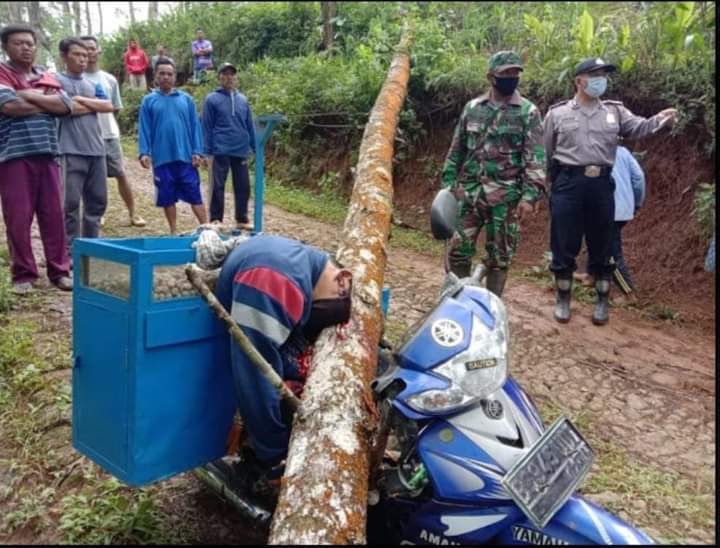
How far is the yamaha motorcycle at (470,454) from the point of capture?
2.01 m

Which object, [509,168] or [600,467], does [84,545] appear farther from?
[509,168]

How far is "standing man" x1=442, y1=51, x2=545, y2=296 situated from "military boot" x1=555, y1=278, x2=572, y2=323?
0.75 m

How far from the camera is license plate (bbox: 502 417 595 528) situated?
1.95 meters

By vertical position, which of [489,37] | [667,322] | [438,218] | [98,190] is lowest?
[667,322]

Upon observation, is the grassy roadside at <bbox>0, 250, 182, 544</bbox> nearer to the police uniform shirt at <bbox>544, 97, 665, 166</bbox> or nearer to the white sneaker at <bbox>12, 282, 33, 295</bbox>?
the white sneaker at <bbox>12, 282, 33, 295</bbox>

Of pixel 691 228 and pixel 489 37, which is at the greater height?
pixel 489 37

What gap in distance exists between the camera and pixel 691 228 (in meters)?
6.59

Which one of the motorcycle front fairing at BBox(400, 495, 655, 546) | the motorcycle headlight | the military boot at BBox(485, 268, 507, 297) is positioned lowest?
the military boot at BBox(485, 268, 507, 297)

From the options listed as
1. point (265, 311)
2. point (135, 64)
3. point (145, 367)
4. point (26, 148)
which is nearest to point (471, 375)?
point (265, 311)

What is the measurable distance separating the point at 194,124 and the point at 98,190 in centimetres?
126

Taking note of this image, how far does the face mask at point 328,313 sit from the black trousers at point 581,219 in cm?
322

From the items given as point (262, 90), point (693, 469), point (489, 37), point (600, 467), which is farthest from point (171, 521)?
point (262, 90)

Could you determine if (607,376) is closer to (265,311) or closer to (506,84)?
(506,84)

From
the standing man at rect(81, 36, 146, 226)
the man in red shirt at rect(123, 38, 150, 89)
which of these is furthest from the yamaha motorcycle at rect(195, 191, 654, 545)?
the man in red shirt at rect(123, 38, 150, 89)
